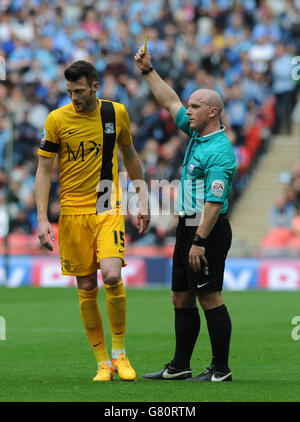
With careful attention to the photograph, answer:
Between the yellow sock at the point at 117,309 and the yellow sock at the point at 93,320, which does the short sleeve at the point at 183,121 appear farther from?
the yellow sock at the point at 93,320

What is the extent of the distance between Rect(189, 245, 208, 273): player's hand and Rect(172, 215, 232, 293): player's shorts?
9 centimetres

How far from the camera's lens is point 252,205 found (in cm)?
2284

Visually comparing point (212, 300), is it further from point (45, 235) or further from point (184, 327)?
point (45, 235)

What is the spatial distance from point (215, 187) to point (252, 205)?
1559 cm

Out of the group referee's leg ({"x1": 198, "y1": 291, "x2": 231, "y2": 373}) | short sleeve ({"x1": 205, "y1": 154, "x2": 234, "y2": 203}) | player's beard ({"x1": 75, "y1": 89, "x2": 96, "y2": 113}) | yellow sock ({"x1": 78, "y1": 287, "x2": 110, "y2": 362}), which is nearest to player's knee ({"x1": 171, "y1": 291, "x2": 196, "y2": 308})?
referee's leg ({"x1": 198, "y1": 291, "x2": 231, "y2": 373})

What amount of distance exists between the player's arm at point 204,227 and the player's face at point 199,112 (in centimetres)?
71

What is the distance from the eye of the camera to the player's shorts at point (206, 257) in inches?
298

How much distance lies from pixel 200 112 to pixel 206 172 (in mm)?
519

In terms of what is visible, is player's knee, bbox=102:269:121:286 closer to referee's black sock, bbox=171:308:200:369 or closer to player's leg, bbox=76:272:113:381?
player's leg, bbox=76:272:113:381

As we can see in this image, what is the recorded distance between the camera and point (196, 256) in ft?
24.4

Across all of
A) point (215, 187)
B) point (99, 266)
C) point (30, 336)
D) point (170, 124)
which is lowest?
point (30, 336)
